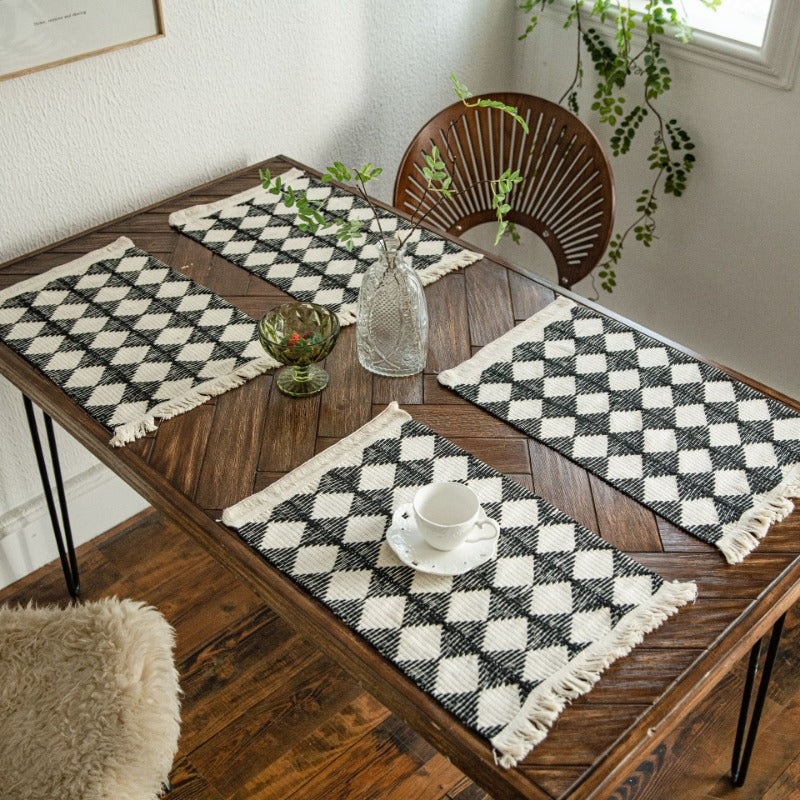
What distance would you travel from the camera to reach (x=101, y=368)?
1.51 metres

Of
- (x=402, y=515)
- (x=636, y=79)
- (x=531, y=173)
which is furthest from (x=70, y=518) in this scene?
(x=636, y=79)

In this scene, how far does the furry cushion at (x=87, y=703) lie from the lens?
3.16 feet

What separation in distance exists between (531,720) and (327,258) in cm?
98

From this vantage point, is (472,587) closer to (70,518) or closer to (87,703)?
(87,703)

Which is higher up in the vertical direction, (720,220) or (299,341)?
(299,341)

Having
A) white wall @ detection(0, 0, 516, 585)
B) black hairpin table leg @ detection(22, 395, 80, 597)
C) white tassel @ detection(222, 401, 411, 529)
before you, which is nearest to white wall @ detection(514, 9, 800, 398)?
white wall @ detection(0, 0, 516, 585)

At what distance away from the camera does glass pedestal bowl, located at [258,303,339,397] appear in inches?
56.4

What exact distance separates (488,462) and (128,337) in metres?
0.62

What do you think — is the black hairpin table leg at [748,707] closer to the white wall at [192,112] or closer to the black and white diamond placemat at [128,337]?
the black and white diamond placemat at [128,337]

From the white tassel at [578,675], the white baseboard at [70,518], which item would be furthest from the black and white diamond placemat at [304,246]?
the white tassel at [578,675]

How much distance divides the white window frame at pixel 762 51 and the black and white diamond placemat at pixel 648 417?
Result: 0.86 m

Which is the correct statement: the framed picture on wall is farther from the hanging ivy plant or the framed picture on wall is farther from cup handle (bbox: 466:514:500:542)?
cup handle (bbox: 466:514:500:542)

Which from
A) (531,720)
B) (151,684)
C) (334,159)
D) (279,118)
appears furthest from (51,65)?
(531,720)

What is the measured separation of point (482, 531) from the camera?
Answer: 1.22 metres
